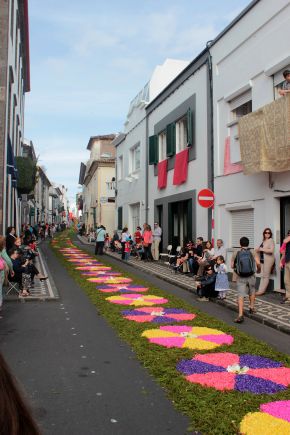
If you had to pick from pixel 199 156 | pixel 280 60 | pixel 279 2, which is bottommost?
pixel 199 156

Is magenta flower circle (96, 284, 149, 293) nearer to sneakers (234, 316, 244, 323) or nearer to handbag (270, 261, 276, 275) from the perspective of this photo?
handbag (270, 261, 276, 275)

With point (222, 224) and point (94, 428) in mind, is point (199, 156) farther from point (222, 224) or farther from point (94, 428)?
point (94, 428)

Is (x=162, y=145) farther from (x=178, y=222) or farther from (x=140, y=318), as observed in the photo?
(x=140, y=318)

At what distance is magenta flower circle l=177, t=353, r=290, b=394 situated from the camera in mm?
4746

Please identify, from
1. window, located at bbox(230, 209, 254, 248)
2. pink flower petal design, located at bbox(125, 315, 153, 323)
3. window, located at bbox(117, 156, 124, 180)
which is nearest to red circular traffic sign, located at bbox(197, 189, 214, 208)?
window, located at bbox(230, 209, 254, 248)

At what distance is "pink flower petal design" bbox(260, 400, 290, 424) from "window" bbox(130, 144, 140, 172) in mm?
21071

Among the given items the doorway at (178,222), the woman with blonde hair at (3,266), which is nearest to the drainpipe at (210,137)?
the doorway at (178,222)

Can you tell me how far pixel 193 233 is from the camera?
53.4 feet

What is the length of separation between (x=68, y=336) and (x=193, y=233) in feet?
33.0

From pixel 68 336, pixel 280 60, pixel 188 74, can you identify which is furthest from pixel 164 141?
pixel 68 336

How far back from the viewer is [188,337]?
6.83m

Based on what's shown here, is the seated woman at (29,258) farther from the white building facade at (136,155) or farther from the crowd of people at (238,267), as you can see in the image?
the white building facade at (136,155)

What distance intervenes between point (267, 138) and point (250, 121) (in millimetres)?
894

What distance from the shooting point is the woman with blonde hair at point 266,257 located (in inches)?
418
